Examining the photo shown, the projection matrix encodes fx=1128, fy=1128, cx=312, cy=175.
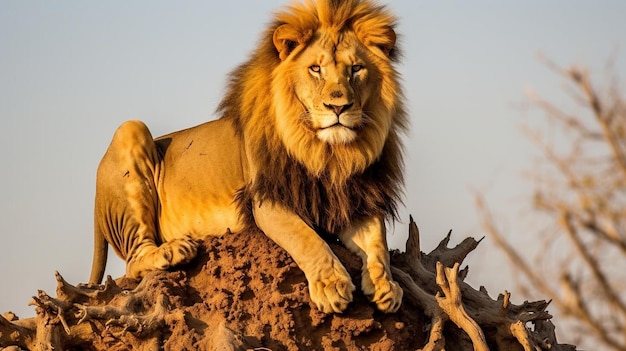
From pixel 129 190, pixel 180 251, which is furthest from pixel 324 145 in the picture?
pixel 129 190

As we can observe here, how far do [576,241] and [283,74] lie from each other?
11.9 feet

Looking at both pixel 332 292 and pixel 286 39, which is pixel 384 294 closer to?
pixel 332 292

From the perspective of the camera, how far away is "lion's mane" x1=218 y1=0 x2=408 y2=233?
238 inches

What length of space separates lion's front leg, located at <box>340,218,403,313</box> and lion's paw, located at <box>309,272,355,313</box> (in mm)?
166

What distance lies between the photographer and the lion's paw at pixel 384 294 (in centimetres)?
569

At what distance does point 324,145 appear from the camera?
237 inches

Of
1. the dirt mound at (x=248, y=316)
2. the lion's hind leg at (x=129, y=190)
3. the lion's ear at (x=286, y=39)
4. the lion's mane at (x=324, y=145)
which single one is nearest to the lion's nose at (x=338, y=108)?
the lion's mane at (x=324, y=145)

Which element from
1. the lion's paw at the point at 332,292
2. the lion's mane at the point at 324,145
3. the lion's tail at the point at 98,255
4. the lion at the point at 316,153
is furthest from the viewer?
the lion's tail at the point at 98,255

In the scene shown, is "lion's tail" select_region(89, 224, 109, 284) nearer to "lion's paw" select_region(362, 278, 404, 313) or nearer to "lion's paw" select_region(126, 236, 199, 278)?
"lion's paw" select_region(126, 236, 199, 278)

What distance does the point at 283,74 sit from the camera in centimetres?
614

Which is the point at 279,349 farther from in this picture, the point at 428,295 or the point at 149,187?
the point at 149,187

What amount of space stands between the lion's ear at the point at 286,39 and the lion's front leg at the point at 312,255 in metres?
0.85

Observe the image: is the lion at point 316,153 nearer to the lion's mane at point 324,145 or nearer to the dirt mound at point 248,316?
the lion's mane at point 324,145

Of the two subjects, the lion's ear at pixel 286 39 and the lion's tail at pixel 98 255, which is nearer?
the lion's ear at pixel 286 39
